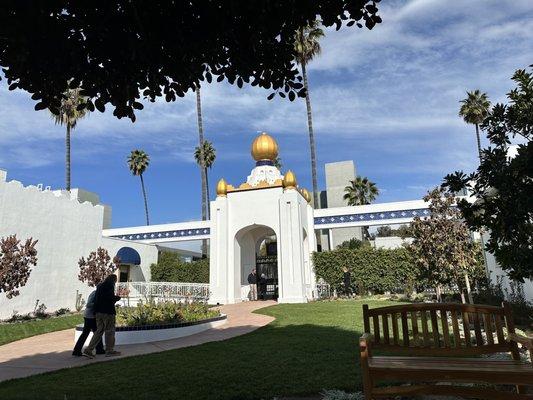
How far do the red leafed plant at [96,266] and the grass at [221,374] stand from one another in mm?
15102

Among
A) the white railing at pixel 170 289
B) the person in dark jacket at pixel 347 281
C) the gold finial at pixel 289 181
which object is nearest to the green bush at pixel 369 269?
the person in dark jacket at pixel 347 281

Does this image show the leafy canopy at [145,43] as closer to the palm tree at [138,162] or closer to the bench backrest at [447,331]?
the bench backrest at [447,331]

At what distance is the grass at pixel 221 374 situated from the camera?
212 inches

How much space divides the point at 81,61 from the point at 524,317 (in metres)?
11.9

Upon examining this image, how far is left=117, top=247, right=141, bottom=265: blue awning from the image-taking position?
2636 cm

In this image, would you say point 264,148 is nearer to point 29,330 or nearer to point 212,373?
point 29,330

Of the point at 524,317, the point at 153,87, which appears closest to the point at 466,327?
the point at 153,87

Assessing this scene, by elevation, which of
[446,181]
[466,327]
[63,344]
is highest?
[446,181]

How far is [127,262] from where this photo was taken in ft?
88.3

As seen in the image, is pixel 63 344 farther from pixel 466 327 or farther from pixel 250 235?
pixel 250 235

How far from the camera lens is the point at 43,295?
794 inches

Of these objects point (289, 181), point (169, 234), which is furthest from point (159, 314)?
point (169, 234)

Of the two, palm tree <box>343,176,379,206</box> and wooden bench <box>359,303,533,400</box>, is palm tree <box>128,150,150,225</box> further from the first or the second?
wooden bench <box>359,303,533,400</box>

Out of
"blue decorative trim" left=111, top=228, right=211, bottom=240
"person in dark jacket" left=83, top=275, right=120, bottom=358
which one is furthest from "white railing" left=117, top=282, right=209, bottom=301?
"person in dark jacket" left=83, top=275, right=120, bottom=358
